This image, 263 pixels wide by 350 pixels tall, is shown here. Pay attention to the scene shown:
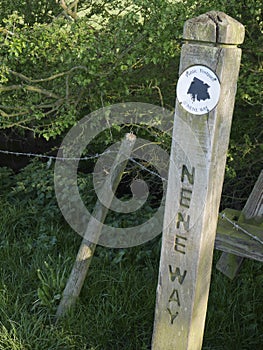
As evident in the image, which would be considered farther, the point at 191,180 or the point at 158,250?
the point at 158,250

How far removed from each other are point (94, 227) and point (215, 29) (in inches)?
59.0

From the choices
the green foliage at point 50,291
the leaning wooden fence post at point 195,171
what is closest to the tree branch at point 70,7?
the green foliage at point 50,291

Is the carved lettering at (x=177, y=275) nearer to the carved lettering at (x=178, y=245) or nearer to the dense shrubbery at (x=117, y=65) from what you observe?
the carved lettering at (x=178, y=245)

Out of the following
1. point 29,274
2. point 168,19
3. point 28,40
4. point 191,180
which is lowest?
A: point 29,274

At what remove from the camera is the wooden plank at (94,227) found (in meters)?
2.74

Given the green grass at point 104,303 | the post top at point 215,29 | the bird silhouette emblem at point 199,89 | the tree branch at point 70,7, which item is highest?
the post top at point 215,29

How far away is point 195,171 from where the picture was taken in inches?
74.2

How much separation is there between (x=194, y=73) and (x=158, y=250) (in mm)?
2115

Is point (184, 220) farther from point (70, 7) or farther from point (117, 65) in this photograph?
point (70, 7)

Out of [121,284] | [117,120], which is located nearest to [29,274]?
[121,284]

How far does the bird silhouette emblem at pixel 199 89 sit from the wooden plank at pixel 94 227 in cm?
90

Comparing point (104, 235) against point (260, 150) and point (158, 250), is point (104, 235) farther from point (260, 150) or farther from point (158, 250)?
point (260, 150)

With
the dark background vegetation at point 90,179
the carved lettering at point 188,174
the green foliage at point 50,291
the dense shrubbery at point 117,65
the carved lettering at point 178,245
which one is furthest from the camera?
the dense shrubbery at point 117,65

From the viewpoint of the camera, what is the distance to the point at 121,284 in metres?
3.27
